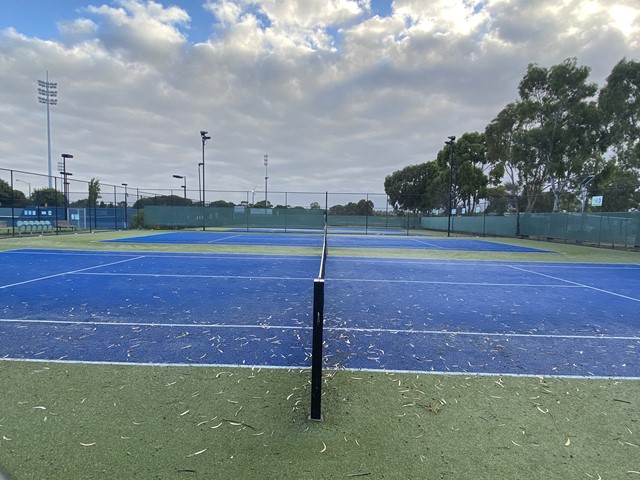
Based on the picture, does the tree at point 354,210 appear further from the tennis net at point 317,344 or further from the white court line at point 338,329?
the tennis net at point 317,344

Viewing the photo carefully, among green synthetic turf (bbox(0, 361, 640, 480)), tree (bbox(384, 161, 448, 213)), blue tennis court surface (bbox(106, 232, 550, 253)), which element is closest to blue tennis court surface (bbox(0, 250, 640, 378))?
green synthetic turf (bbox(0, 361, 640, 480))

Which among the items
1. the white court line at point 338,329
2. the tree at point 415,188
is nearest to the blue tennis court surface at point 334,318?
the white court line at point 338,329

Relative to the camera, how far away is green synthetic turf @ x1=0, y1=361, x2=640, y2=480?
8.05 ft

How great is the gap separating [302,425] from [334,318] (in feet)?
10.8

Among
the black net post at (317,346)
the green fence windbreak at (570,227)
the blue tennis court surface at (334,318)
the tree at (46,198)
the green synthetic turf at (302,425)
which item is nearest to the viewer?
the green synthetic turf at (302,425)

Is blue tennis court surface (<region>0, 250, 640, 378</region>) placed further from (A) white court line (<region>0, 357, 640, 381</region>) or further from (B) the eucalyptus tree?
(B) the eucalyptus tree

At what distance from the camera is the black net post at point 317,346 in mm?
2775

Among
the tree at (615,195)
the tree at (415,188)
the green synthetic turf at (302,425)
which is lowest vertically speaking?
the green synthetic turf at (302,425)

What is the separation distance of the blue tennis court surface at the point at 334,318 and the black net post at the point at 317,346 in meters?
1.25

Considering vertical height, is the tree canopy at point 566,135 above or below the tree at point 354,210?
above

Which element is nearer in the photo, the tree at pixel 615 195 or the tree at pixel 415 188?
the tree at pixel 615 195

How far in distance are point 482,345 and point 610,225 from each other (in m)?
24.1

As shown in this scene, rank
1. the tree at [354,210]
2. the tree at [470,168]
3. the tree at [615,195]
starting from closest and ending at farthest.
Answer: the tree at [615,195]
the tree at [354,210]
the tree at [470,168]

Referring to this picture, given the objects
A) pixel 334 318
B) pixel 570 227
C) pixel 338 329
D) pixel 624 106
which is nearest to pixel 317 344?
pixel 338 329
